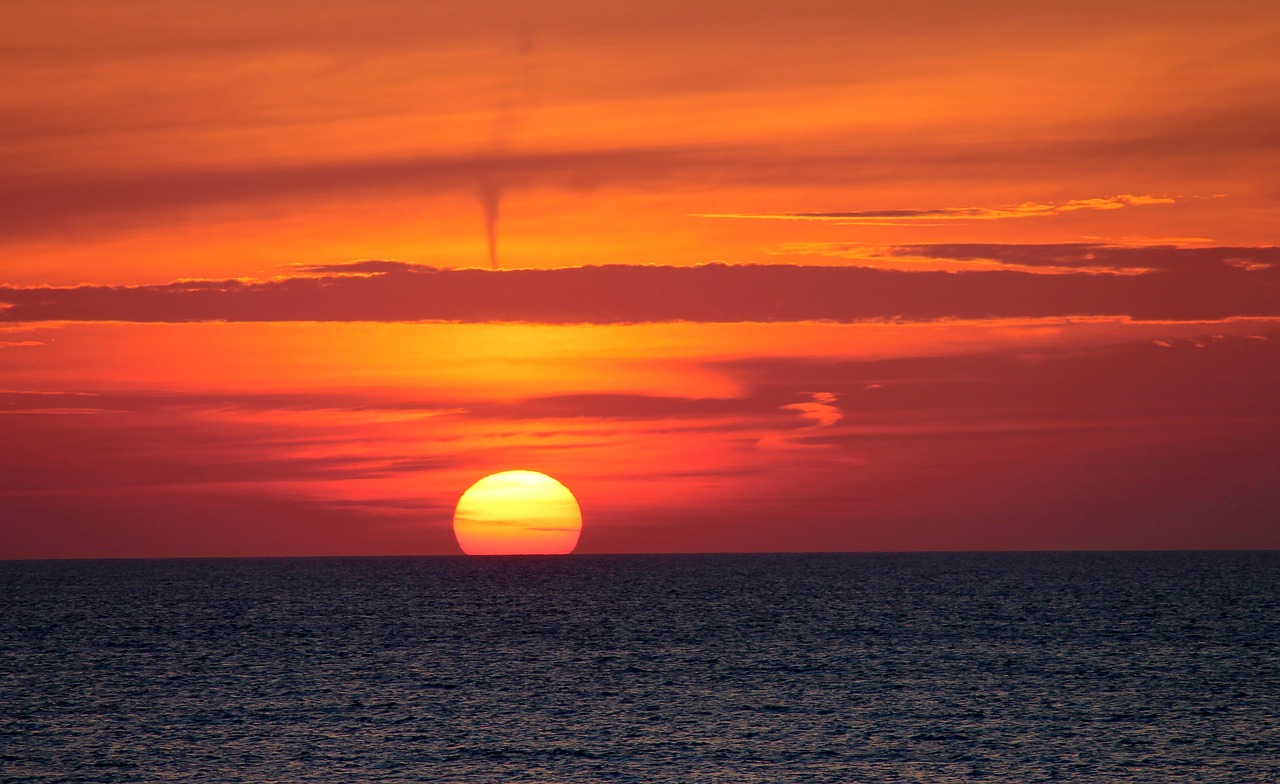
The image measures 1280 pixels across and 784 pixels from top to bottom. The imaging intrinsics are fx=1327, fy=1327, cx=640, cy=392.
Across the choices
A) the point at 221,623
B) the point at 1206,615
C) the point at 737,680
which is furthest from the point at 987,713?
the point at 221,623

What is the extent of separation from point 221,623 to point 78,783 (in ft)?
270

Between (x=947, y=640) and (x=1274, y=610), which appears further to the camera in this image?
(x=1274, y=610)

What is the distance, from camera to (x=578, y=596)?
17762 centimetres

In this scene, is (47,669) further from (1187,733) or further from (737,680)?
(1187,733)

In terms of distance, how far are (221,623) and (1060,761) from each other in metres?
95.6

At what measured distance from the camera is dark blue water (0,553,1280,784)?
51438 millimetres

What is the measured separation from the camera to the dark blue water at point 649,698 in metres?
51.4

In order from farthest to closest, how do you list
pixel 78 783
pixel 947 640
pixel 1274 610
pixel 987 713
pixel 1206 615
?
→ pixel 1274 610 < pixel 1206 615 < pixel 947 640 < pixel 987 713 < pixel 78 783

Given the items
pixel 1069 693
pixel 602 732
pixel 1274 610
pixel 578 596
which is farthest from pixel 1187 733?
pixel 578 596

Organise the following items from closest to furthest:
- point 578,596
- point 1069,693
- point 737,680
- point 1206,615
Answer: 1. point 1069,693
2. point 737,680
3. point 1206,615
4. point 578,596

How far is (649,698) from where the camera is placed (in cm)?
6875

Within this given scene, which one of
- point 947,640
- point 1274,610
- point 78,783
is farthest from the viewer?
point 1274,610

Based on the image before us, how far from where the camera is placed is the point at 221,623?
128 m

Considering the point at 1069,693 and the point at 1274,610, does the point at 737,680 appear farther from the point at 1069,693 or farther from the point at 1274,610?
the point at 1274,610
